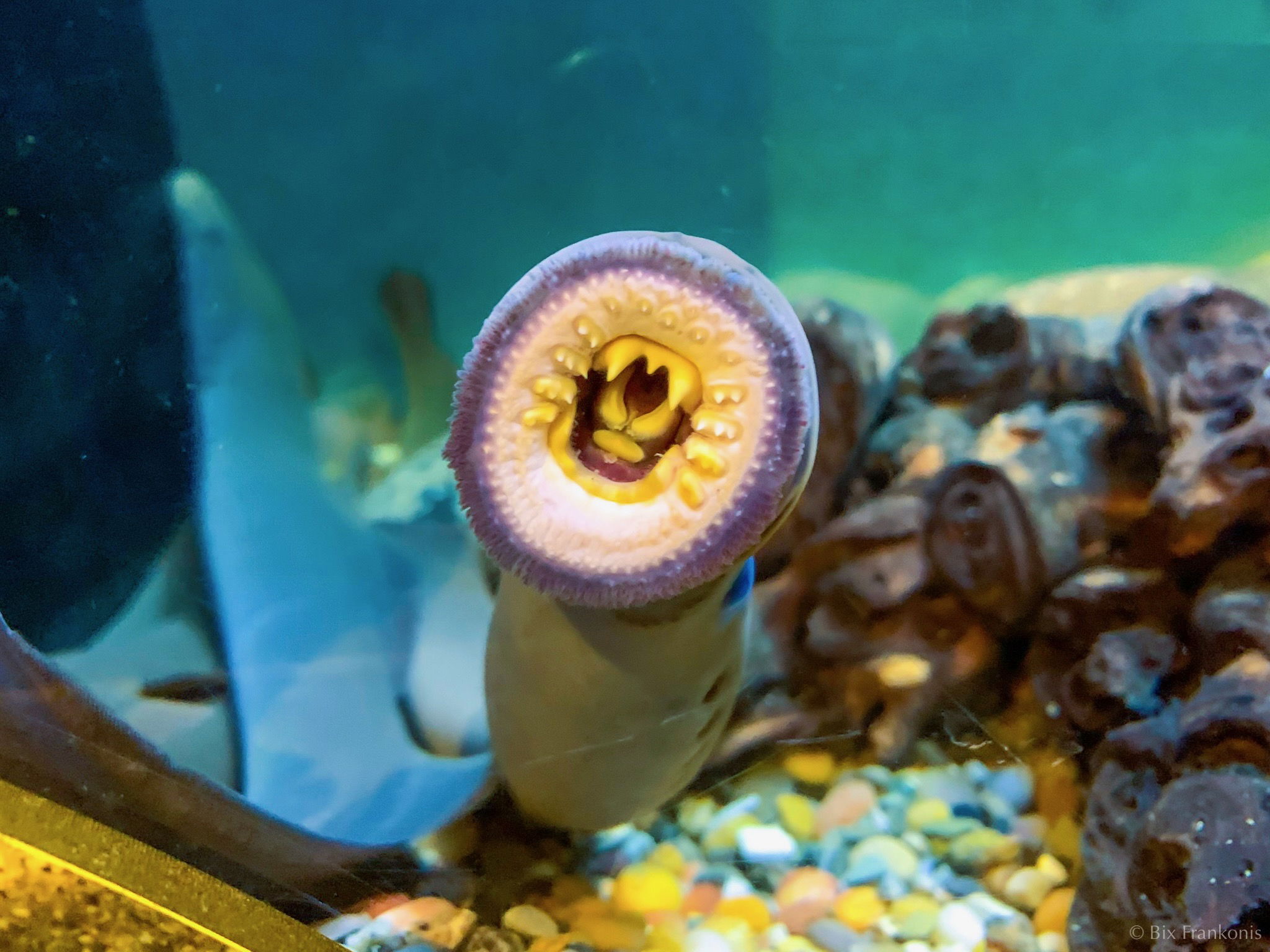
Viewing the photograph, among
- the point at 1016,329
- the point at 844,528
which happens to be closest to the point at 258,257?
the point at 844,528

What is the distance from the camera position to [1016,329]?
152 cm

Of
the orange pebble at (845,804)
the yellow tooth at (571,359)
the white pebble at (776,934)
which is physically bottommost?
the white pebble at (776,934)

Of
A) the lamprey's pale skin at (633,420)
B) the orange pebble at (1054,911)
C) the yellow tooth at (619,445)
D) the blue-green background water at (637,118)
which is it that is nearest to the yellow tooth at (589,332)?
the lamprey's pale skin at (633,420)

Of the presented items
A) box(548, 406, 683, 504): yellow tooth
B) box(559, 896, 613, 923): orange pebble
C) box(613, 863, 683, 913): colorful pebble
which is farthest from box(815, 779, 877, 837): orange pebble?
box(548, 406, 683, 504): yellow tooth

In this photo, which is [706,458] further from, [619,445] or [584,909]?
[584,909]

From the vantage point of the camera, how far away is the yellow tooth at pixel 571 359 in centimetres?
66

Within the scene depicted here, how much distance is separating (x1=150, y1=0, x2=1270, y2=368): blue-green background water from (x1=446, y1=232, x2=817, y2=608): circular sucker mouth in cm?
45

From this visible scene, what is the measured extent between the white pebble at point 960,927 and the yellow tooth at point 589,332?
873mm

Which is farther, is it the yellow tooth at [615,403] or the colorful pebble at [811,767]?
the colorful pebble at [811,767]

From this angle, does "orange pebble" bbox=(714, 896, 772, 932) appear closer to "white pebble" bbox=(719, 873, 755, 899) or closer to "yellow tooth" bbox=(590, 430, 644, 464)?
"white pebble" bbox=(719, 873, 755, 899)

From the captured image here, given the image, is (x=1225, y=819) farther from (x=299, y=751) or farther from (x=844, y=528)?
A: (x=299, y=751)

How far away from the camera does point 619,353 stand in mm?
676

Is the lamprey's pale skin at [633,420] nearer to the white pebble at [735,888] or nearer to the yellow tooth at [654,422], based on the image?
the yellow tooth at [654,422]

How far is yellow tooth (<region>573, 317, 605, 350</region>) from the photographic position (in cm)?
65
